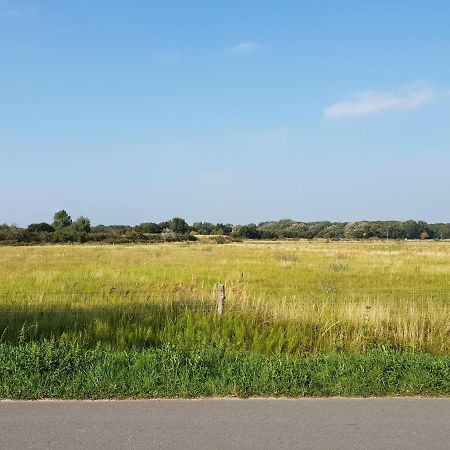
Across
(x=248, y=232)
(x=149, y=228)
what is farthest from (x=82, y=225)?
(x=248, y=232)

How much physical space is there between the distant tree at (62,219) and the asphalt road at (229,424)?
13608 centimetres

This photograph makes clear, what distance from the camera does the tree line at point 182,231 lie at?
333 ft

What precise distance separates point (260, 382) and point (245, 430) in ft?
4.50

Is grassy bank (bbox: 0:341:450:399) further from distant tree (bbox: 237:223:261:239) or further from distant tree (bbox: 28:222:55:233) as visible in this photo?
distant tree (bbox: 237:223:261:239)

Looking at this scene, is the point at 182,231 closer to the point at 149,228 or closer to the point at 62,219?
the point at 149,228

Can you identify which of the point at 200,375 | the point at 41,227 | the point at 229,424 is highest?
the point at 41,227

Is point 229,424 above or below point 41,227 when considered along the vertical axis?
below

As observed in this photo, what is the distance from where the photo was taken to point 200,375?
6844 mm

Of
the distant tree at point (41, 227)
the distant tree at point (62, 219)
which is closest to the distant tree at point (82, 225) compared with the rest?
the distant tree at point (41, 227)

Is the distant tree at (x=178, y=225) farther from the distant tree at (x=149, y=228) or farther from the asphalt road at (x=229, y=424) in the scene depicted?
the asphalt road at (x=229, y=424)

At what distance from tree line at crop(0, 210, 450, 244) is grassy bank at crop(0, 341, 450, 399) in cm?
9099

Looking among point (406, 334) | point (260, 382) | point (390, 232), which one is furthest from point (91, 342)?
point (390, 232)

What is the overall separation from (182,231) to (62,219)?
32914mm

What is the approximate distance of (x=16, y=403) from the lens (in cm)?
607
